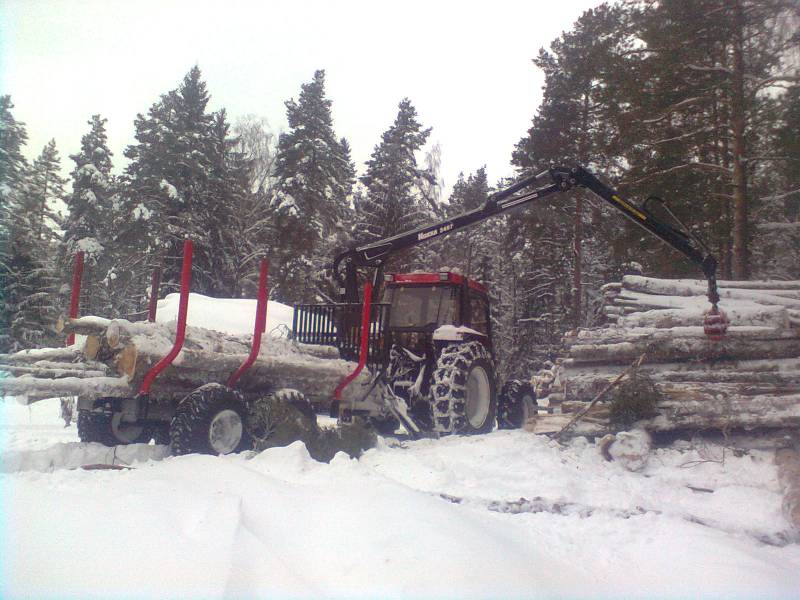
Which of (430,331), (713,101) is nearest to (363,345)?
(430,331)

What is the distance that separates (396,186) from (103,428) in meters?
20.8

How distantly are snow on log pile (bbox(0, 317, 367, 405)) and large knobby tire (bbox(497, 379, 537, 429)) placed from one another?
4.09 metres

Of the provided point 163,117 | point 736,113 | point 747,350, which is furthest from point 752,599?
point 163,117

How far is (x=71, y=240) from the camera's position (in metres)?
28.5

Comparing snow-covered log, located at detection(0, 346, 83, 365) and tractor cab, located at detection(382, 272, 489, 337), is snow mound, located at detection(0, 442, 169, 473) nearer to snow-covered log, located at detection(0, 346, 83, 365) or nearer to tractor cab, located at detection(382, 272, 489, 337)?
snow-covered log, located at detection(0, 346, 83, 365)

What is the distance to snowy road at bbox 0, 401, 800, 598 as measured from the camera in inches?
101

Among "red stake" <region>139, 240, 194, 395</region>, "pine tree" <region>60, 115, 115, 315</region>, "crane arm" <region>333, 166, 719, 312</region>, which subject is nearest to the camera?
"red stake" <region>139, 240, 194, 395</region>

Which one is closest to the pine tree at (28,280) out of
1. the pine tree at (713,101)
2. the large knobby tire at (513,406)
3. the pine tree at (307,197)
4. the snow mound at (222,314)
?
the pine tree at (307,197)

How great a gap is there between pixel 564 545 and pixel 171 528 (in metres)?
2.35

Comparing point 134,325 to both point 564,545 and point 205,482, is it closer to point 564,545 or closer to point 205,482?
point 205,482

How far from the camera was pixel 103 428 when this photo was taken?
6312 mm

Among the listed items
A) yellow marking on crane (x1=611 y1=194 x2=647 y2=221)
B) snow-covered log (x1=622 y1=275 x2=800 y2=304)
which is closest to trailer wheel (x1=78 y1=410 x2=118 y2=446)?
yellow marking on crane (x1=611 y1=194 x2=647 y2=221)

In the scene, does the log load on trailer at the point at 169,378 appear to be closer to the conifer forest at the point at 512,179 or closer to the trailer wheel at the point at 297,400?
the trailer wheel at the point at 297,400

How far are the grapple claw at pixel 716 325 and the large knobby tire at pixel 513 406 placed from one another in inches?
124
